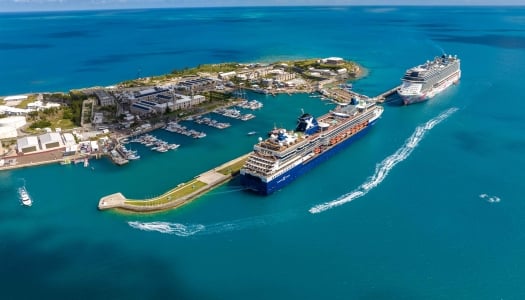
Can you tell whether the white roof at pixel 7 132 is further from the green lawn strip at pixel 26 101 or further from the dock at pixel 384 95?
the dock at pixel 384 95

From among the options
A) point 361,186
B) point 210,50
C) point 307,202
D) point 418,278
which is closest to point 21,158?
point 307,202

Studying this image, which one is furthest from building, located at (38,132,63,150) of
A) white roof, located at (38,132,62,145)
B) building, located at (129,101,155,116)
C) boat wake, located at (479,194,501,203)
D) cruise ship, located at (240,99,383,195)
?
boat wake, located at (479,194,501,203)

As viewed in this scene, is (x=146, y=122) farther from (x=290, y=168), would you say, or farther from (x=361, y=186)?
(x=361, y=186)

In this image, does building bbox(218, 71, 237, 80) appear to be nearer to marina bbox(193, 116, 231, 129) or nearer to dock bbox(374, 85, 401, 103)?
marina bbox(193, 116, 231, 129)

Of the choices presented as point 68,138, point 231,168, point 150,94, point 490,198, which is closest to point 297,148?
point 231,168

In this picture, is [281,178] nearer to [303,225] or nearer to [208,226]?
[303,225]

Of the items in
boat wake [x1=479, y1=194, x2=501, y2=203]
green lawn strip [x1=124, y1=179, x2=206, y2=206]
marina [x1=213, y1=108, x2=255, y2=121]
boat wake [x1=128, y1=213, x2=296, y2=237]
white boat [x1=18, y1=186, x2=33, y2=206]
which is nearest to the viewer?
boat wake [x1=128, y1=213, x2=296, y2=237]
